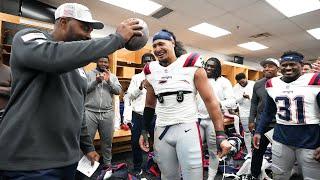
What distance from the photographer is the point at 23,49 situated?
3.28ft

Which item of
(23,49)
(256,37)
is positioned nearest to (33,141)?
(23,49)

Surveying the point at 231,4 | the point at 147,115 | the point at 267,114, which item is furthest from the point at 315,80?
the point at 231,4

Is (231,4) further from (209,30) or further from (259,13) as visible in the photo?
(209,30)

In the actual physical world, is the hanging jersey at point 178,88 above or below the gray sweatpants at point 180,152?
above

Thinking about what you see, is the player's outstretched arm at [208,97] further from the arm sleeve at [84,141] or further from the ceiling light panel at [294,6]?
the ceiling light panel at [294,6]

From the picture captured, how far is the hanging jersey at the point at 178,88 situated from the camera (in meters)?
1.94

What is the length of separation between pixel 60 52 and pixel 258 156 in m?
3.00

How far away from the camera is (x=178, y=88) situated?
195cm

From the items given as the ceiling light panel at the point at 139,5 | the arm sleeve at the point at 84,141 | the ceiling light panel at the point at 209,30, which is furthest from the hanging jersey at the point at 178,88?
the ceiling light panel at the point at 209,30

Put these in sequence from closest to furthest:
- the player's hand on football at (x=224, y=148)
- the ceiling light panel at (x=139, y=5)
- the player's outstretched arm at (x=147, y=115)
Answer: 1. the player's hand on football at (x=224, y=148)
2. the player's outstretched arm at (x=147, y=115)
3. the ceiling light panel at (x=139, y=5)

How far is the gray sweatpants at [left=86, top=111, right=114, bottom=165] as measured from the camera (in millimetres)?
3471

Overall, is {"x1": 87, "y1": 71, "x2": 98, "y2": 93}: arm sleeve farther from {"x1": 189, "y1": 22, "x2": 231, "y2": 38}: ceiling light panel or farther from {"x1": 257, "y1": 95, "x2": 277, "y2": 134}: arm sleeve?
{"x1": 189, "y1": 22, "x2": 231, "y2": 38}: ceiling light panel

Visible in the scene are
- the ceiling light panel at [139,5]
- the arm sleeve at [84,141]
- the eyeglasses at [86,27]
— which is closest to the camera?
the eyeglasses at [86,27]

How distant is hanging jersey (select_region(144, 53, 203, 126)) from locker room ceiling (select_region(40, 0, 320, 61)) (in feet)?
12.6
